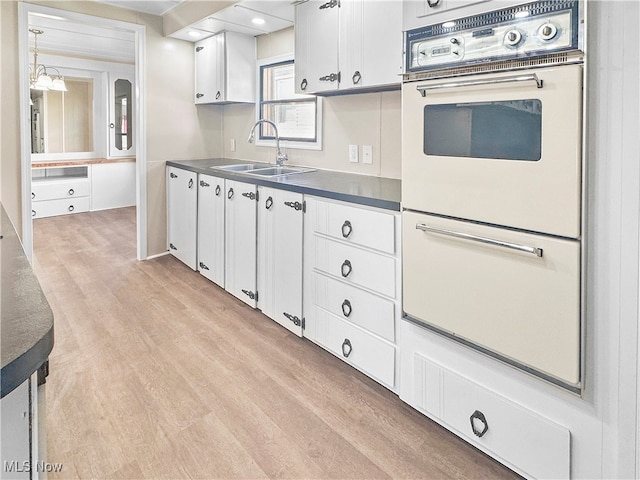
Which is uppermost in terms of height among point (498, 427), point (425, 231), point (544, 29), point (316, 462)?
point (544, 29)

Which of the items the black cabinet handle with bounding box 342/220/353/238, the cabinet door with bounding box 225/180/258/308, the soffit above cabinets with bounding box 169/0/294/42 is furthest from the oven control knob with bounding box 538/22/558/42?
the soffit above cabinets with bounding box 169/0/294/42

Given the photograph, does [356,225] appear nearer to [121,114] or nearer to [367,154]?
[367,154]

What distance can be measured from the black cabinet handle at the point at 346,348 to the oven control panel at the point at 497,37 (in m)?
Answer: 1.31

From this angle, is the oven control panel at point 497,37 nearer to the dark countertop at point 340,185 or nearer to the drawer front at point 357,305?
the dark countertop at point 340,185

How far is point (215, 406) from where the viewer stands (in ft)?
6.64

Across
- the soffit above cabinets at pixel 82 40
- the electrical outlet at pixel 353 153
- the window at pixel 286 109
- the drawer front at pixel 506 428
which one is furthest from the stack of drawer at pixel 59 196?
the drawer front at pixel 506 428

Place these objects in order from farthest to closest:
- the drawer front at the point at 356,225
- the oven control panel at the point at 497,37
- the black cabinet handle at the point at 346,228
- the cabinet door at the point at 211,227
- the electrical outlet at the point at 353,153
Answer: the cabinet door at the point at 211,227, the electrical outlet at the point at 353,153, the black cabinet handle at the point at 346,228, the drawer front at the point at 356,225, the oven control panel at the point at 497,37

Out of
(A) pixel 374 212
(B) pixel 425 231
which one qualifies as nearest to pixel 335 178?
(A) pixel 374 212

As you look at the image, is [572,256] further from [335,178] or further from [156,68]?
[156,68]

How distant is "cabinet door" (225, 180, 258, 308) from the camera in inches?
118

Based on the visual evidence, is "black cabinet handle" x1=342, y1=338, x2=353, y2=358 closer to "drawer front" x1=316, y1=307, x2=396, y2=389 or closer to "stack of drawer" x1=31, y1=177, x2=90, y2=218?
"drawer front" x1=316, y1=307, x2=396, y2=389

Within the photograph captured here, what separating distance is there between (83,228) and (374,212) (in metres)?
4.97

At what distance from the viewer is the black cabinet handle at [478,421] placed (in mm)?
1627

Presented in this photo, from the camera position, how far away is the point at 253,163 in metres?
4.00
